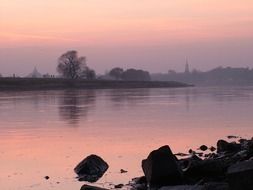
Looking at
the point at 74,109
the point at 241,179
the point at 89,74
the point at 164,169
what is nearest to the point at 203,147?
the point at 164,169

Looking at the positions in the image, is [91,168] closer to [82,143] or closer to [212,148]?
[212,148]

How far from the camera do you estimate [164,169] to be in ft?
45.1

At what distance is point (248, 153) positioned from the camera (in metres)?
15.1

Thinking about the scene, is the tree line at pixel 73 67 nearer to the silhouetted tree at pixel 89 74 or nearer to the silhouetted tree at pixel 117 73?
the silhouetted tree at pixel 89 74

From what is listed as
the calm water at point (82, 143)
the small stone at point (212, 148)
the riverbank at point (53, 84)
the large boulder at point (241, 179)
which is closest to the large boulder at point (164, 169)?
the calm water at point (82, 143)

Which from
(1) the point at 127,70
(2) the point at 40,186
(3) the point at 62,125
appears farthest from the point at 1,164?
(1) the point at 127,70

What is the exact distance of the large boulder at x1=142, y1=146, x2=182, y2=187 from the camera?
44.8 feet

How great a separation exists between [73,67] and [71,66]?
0.73 m

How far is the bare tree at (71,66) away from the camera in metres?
147

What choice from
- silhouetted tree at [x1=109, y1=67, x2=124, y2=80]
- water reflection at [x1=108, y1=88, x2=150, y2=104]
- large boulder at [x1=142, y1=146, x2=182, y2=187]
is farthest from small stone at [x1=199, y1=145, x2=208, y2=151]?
silhouetted tree at [x1=109, y1=67, x2=124, y2=80]

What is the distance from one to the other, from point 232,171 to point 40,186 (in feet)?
21.8

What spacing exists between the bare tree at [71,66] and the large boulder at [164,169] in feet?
439

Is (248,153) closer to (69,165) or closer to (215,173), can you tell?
(215,173)

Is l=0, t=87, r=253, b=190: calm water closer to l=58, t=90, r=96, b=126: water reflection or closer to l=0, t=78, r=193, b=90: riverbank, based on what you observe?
l=58, t=90, r=96, b=126: water reflection
